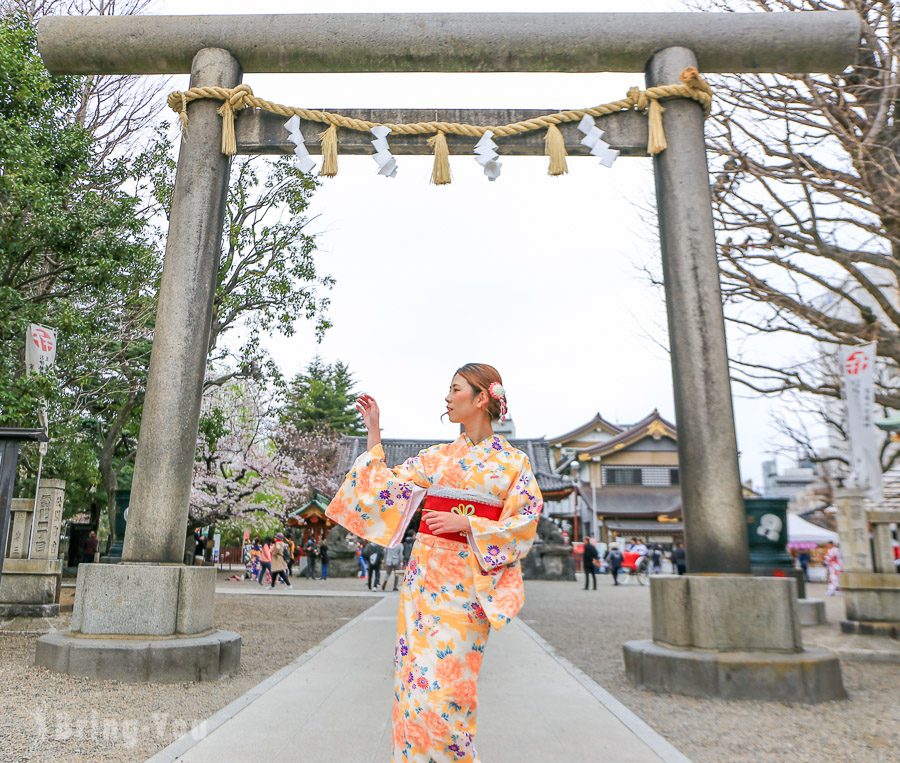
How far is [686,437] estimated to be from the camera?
599cm

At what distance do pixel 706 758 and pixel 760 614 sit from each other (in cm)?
189

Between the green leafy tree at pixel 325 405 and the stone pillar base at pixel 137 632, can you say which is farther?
the green leafy tree at pixel 325 405

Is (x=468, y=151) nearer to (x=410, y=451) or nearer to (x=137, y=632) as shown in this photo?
(x=137, y=632)

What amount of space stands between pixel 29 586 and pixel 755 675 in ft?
34.3

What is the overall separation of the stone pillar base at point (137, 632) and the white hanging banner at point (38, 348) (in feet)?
11.7

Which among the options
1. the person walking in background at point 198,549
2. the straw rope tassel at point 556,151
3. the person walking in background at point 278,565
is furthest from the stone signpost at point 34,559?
the person walking in background at point 198,549

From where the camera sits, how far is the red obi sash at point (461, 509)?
276 centimetres

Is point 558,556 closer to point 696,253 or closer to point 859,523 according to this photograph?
point 859,523

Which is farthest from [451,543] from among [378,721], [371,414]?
[378,721]

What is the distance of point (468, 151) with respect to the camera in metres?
6.79

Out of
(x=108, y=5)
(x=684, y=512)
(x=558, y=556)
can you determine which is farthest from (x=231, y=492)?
(x=684, y=512)

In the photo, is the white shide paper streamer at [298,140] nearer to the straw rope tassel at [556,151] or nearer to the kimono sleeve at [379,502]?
the straw rope tassel at [556,151]

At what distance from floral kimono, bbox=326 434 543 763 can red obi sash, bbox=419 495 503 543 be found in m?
0.01

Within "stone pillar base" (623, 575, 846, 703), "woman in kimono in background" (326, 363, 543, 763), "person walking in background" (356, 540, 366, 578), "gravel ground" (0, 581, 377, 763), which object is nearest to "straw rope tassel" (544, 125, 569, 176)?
"stone pillar base" (623, 575, 846, 703)
